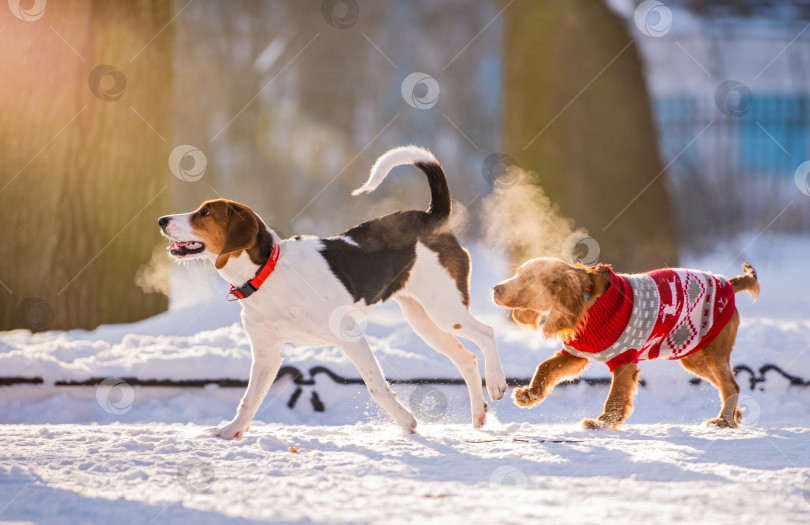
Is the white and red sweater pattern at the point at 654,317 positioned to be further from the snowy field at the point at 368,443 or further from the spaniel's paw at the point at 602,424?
the snowy field at the point at 368,443

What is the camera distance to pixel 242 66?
19.0 m

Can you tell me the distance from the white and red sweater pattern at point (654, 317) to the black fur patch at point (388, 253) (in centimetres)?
79

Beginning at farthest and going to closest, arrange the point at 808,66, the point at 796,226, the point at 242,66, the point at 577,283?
the point at 242,66
the point at 808,66
the point at 796,226
the point at 577,283

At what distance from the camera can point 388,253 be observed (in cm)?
444

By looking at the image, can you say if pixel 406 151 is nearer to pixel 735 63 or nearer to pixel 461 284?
pixel 461 284

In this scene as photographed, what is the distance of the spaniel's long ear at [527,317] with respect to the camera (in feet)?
15.3

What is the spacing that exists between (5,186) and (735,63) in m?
11.8

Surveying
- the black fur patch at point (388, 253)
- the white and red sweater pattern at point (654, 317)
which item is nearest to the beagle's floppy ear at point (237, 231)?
the black fur patch at point (388, 253)

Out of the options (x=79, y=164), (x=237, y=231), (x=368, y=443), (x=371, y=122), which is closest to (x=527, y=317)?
(x=368, y=443)

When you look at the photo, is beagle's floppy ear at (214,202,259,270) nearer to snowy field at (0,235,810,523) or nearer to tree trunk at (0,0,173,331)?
snowy field at (0,235,810,523)

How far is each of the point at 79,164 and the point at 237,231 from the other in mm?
3660

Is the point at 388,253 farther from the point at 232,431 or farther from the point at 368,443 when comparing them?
the point at 232,431

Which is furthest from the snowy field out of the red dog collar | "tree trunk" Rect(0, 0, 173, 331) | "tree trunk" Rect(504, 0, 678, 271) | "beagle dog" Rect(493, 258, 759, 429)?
"tree trunk" Rect(504, 0, 678, 271)

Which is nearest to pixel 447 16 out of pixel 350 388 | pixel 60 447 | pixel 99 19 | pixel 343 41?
pixel 343 41
